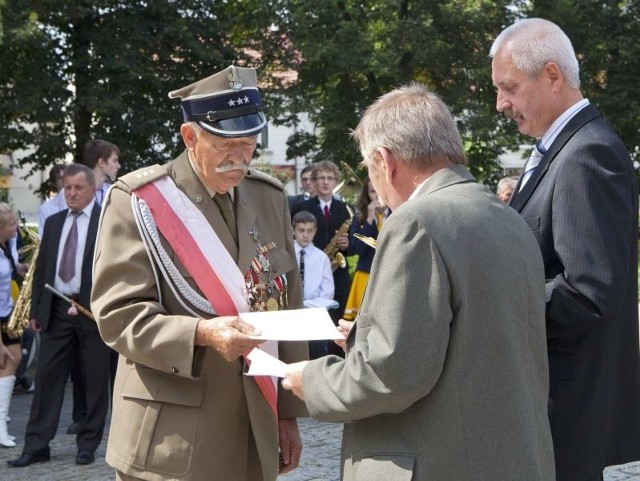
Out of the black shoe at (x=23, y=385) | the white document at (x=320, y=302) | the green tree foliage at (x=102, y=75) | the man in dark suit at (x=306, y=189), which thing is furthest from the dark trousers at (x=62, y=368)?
the green tree foliage at (x=102, y=75)

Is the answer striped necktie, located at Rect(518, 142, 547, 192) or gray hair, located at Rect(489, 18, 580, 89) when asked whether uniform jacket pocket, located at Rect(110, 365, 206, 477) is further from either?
gray hair, located at Rect(489, 18, 580, 89)

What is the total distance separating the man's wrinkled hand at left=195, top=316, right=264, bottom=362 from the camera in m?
2.95

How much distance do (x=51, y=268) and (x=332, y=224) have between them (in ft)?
12.6

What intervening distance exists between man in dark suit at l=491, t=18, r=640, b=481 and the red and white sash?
3.21ft

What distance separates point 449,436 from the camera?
2.46 m

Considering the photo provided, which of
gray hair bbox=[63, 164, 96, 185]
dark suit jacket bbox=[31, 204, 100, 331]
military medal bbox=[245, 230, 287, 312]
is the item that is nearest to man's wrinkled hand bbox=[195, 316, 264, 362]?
military medal bbox=[245, 230, 287, 312]

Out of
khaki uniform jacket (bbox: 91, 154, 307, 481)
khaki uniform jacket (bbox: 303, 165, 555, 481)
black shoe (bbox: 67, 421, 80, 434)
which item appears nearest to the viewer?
khaki uniform jacket (bbox: 303, 165, 555, 481)

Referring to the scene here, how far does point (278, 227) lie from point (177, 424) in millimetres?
846

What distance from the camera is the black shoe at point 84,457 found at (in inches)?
271

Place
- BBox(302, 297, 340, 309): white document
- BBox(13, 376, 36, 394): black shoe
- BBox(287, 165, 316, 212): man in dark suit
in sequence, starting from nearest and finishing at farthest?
BBox(302, 297, 340, 309): white document
BBox(13, 376, 36, 394): black shoe
BBox(287, 165, 316, 212): man in dark suit

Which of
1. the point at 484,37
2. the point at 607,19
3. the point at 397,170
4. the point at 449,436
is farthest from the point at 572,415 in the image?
the point at 607,19

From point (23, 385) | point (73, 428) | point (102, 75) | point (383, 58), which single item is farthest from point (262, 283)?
point (383, 58)

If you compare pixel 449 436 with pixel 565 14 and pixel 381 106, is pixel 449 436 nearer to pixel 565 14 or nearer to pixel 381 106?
pixel 381 106

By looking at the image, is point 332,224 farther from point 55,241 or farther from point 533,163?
point 533,163
